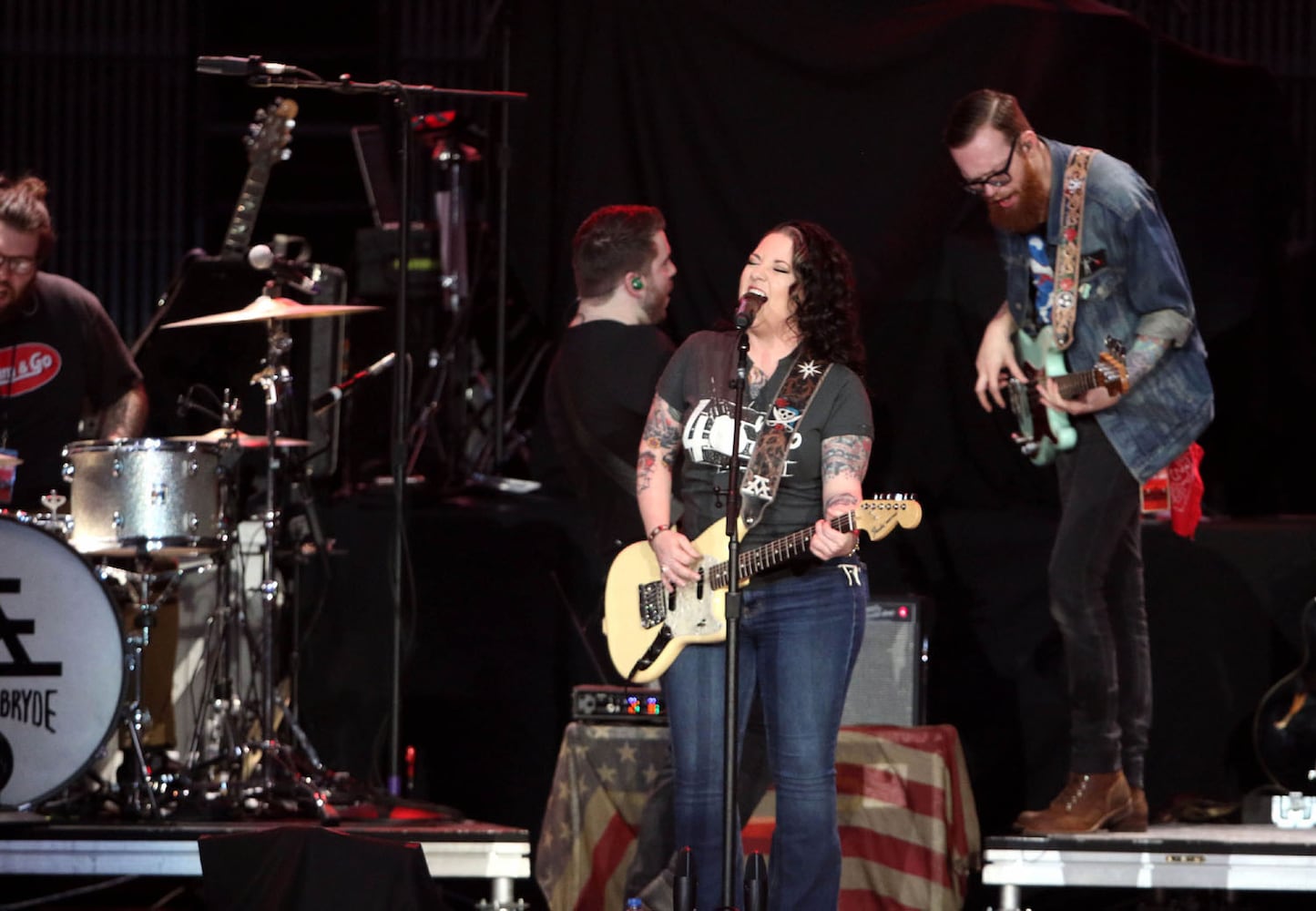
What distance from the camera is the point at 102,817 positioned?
5.86m

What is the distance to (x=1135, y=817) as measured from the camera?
5.41 meters

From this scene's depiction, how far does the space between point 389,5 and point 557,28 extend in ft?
9.45

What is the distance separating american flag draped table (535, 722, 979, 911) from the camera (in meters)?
5.56

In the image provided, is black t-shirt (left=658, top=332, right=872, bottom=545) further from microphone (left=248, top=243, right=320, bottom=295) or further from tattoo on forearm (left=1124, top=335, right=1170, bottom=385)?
microphone (left=248, top=243, right=320, bottom=295)

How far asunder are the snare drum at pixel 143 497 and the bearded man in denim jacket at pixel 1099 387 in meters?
2.73

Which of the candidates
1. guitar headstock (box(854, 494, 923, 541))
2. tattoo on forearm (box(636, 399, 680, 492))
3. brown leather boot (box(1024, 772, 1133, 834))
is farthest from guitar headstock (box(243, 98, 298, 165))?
brown leather boot (box(1024, 772, 1133, 834))

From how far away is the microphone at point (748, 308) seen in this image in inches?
169

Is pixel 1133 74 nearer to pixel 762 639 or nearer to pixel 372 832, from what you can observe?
pixel 762 639

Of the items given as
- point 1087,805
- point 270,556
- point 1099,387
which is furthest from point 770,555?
point 270,556

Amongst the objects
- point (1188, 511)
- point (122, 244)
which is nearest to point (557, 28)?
point (1188, 511)

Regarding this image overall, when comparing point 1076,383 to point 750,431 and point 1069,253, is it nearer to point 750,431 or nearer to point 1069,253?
point 1069,253

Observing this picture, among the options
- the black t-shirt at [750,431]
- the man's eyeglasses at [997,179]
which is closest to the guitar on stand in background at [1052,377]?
the man's eyeglasses at [997,179]

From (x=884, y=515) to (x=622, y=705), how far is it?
5.88 ft

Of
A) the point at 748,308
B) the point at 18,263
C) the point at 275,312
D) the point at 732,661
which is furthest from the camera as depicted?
the point at 18,263
